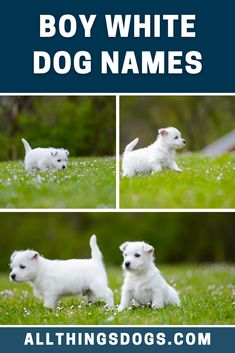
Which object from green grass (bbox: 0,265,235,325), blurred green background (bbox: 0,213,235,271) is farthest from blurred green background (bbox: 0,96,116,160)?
blurred green background (bbox: 0,213,235,271)

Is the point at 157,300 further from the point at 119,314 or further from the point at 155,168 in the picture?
the point at 155,168

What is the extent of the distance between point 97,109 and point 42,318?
2.66m

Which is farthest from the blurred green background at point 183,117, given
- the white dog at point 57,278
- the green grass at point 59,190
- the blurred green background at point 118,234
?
the blurred green background at point 118,234

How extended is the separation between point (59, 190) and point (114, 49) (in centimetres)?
181

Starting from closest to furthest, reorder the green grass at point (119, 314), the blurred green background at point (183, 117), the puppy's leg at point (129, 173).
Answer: the green grass at point (119, 314) → the puppy's leg at point (129, 173) → the blurred green background at point (183, 117)

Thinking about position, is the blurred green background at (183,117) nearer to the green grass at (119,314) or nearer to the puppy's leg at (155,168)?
the puppy's leg at (155,168)

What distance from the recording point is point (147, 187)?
10.9 m

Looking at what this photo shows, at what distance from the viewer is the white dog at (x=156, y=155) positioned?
11008mm

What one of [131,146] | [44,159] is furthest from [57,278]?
[131,146]

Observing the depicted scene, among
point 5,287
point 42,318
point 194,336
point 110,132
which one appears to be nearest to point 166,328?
point 194,336

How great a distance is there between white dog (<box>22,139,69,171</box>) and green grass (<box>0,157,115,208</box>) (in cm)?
10

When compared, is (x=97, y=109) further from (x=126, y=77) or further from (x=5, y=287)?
(x=5, y=287)

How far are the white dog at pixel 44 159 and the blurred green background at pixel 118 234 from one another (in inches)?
169

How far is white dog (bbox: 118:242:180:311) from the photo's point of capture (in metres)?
10.4
